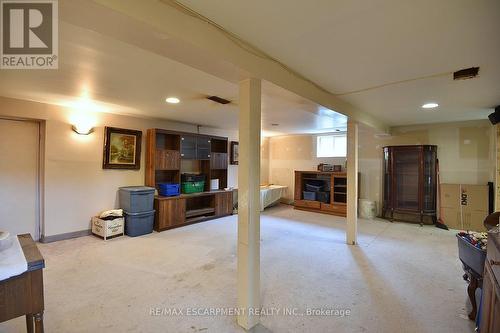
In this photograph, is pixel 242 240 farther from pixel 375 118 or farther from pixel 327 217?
pixel 327 217

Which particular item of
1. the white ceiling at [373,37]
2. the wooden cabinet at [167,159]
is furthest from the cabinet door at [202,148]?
the white ceiling at [373,37]

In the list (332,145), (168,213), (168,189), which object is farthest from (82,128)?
(332,145)

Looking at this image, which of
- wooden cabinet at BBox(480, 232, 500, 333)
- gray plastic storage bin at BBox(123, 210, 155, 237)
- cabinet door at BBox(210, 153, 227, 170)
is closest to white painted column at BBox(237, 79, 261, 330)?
wooden cabinet at BBox(480, 232, 500, 333)

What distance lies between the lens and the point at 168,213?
4695mm

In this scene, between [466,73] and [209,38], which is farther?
[466,73]

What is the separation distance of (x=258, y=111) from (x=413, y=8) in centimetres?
114

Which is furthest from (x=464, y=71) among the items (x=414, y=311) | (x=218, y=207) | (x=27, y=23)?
(x=218, y=207)

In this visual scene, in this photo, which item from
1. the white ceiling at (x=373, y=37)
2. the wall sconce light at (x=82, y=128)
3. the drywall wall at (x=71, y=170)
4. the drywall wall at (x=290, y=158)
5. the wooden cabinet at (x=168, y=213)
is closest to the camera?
the white ceiling at (x=373, y=37)

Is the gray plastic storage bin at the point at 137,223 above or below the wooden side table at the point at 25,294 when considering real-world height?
below

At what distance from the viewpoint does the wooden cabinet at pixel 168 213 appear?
4582 millimetres

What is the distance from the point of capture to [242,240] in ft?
6.42

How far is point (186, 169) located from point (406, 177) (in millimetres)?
5086

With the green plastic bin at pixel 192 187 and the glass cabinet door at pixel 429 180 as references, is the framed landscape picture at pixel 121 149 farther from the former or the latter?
the glass cabinet door at pixel 429 180

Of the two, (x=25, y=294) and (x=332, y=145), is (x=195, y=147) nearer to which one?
(x=332, y=145)
